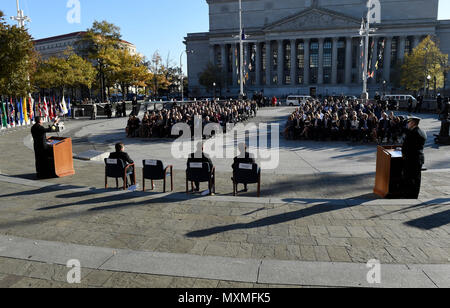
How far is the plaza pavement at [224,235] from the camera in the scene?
4598 mm

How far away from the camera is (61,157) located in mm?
10922

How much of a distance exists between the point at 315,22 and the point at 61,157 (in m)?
79.0

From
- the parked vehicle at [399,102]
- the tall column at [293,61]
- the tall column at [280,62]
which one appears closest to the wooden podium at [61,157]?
the parked vehicle at [399,102]

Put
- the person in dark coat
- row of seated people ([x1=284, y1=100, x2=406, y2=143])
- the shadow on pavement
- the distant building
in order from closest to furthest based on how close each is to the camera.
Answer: the shadow on pavement, the person in dark coat, row of seated people ([x1=284, y1=100, x2=406, y2=143]), the distant building

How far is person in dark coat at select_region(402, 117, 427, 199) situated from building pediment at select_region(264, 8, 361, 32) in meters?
77.8

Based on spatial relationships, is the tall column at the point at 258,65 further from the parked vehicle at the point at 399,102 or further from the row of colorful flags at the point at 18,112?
the row of colorful flags at the point at 18,112

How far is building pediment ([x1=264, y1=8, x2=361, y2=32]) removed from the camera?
253 ft

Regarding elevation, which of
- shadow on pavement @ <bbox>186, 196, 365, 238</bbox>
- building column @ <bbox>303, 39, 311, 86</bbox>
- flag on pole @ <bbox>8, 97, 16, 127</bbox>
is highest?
building column @ <bbox>303, 39, 311, 86</bbox>

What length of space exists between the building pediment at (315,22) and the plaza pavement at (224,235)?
76.0m

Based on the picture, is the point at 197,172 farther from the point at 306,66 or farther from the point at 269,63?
the point at 269,63

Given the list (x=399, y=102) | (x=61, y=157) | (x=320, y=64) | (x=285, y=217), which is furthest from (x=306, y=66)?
(x=285, y=217)

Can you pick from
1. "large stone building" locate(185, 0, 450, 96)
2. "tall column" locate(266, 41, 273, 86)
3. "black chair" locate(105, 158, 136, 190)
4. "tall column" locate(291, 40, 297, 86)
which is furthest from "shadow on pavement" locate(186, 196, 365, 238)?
"tall column" locate(266, 41, 273, 86)

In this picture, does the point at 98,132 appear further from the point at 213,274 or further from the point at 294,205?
the point at 213,274

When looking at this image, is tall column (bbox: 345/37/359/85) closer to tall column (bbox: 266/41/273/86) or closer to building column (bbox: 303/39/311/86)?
building column (bbox: 303/39/311/86)
